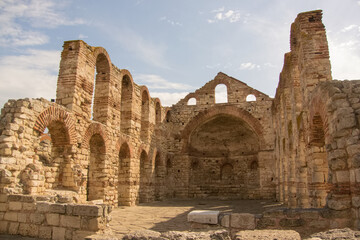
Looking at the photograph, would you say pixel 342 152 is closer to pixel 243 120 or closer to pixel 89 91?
pixel 89 91

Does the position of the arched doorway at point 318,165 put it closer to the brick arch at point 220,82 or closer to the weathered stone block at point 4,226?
the weathered stone block at point 4,226

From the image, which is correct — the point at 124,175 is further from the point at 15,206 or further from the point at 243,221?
the point at 243,221

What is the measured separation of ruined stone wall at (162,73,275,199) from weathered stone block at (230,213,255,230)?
12.4 meters

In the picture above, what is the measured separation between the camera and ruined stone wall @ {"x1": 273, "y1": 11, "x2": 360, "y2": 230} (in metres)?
4.76

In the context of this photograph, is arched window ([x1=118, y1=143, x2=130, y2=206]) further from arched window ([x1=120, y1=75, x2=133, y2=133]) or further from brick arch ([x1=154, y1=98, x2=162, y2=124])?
brick arch ([x1=154, y1=98, x2=162, y2=124])

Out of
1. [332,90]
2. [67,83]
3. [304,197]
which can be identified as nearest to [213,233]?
[332,90]

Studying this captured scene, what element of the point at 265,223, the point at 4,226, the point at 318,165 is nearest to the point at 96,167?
the point at 4,226

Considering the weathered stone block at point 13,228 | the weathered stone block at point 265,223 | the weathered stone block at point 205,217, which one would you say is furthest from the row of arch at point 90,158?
the weathered stone block at point 265,223

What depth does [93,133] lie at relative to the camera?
9734 millimetres

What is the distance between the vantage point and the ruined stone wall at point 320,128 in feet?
15.6

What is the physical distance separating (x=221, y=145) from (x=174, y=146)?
3.66m

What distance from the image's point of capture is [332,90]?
17.3ft

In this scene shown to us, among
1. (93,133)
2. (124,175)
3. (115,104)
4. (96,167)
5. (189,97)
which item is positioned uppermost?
(189,97)

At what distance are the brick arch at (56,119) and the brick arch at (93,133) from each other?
642 mm
